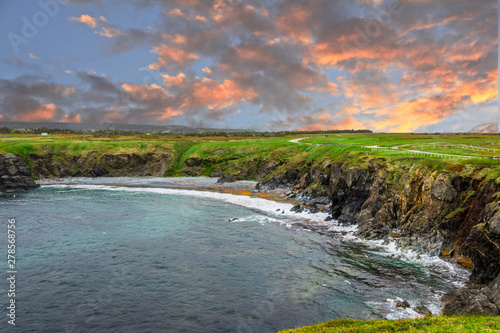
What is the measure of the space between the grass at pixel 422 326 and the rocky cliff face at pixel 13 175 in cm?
10130

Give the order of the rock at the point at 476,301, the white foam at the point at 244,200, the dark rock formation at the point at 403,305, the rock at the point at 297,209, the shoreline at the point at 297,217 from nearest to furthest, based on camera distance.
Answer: the rock at the point at 476,301 → the dark rock formation at the point at 403,305 → the shoreline at the point at 297,217 → the white foam at the point at 244,200 → the rock at the point at 297,209

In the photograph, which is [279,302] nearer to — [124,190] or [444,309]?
[444,309]

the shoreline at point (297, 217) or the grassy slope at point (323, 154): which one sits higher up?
the grassy slope at point (323, 154)

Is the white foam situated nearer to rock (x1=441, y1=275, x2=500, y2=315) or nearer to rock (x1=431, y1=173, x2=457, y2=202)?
rock (x1=431, y1=173, x2=457, y2=202)

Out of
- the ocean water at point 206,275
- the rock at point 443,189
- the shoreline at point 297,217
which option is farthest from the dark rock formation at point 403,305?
the rock at point 443,189

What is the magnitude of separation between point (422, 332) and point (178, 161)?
12271 centimetres

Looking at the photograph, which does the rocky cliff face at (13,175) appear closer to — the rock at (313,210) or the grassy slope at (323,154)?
the grassy slope at (323,154)

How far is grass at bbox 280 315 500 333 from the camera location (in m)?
15.9

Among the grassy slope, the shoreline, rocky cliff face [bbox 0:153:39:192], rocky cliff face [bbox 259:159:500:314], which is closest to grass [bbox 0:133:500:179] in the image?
the grassy slope

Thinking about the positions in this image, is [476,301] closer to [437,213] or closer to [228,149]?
[437,213]

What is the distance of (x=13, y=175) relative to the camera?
9162cm

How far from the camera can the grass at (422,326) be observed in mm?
15859

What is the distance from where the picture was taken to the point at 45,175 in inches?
4387

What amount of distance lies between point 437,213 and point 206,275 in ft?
95.9
